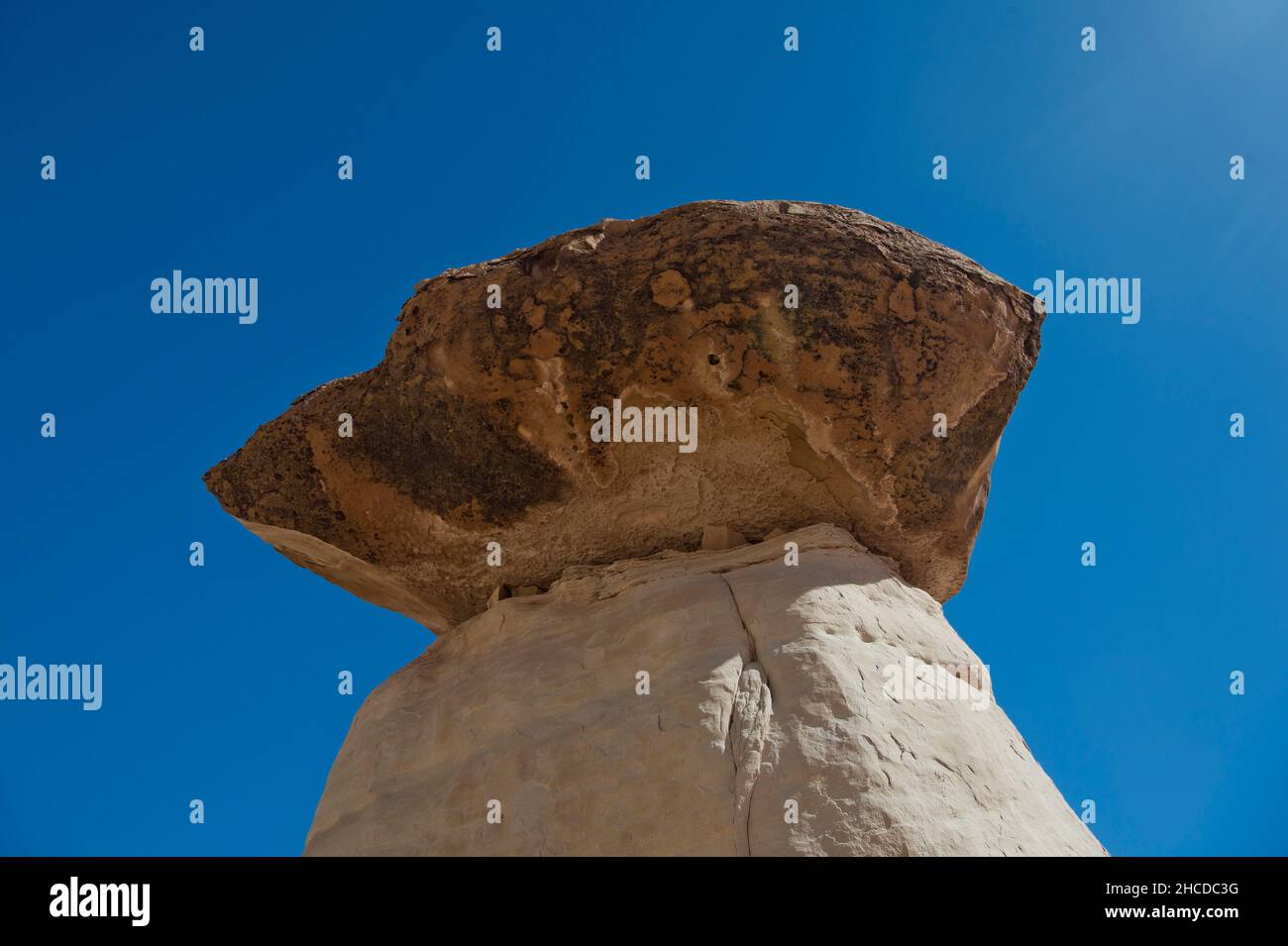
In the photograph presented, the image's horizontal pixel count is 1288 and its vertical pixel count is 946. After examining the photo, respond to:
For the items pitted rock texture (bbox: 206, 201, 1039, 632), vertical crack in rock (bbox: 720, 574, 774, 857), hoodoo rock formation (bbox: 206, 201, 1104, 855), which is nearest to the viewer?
vertical crack in rock (bbox: 720, 574, 774, 857)

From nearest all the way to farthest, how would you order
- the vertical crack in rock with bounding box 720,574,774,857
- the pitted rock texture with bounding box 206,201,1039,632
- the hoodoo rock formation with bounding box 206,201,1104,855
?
the vertical crack in rock with bounding box 720,574,774,857
the hoodoo rock formation with bounding box 206,201,1104,855
the pitted rock texture with bounding box 206,201,1039,632

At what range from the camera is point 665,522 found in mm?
4277

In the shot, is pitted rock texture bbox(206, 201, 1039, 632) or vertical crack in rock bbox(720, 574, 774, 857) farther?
pitted rock texture bbox(206, 201, 1039, 632)

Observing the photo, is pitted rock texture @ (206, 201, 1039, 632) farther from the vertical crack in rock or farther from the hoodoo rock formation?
the vertical crack in rock

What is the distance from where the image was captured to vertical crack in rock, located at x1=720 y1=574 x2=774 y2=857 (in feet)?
10.00

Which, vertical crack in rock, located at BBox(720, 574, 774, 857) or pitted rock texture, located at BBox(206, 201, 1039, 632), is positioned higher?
pitted rock texture, located at BBox(206, 201, 1039, 632)

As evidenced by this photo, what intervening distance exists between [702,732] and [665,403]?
4.24 feet

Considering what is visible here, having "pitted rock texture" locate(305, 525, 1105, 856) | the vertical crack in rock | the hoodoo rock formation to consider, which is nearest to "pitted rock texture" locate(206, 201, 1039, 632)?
the hoodoo rock formation

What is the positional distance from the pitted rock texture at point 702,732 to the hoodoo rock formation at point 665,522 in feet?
0.03

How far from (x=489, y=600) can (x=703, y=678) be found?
1.27 meters

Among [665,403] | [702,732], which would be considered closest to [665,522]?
[665,403]
